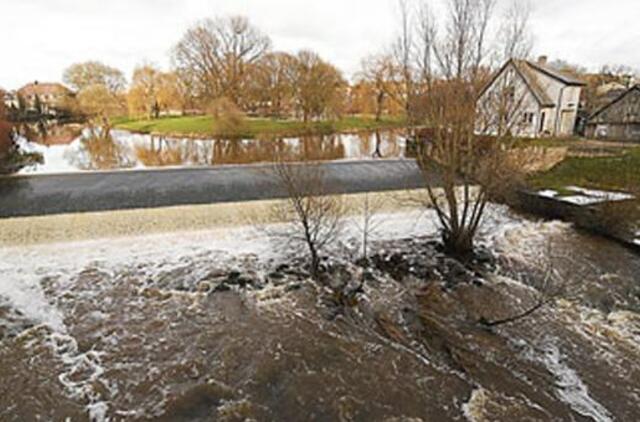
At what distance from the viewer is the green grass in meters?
12.7

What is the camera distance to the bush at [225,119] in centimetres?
2933

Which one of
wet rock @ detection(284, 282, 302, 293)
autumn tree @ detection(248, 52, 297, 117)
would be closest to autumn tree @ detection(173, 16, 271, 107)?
autumn tree @ detection(248, 52, 297, 117)

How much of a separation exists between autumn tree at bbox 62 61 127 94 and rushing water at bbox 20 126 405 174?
72.4 ft

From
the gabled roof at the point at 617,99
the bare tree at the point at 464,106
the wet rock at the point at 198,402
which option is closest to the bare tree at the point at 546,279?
the bare tree at the point at 464,106

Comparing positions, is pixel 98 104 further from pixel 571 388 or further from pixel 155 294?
pixel 571 388

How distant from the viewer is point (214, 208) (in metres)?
10.9

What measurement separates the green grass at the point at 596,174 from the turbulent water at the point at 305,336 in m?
4.32

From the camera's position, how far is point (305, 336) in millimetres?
5988

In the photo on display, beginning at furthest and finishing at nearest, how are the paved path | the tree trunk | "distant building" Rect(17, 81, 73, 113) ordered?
1. "distant building" Rect(17, 81, 73, 113)
2. the paved path
3. the tree trunk

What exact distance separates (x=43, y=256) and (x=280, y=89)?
98.5ft

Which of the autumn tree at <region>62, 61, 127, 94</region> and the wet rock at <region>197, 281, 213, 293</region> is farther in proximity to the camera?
the autumn tree at <region>62, 61, 127, 94</region>

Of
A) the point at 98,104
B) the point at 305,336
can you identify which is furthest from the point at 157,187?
the point at 98,104

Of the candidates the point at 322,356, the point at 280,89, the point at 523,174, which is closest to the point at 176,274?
the point at 322,356

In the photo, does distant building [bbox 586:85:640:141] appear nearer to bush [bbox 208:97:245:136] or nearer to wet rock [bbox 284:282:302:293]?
wet rock [bbox 284:282:302:293]
